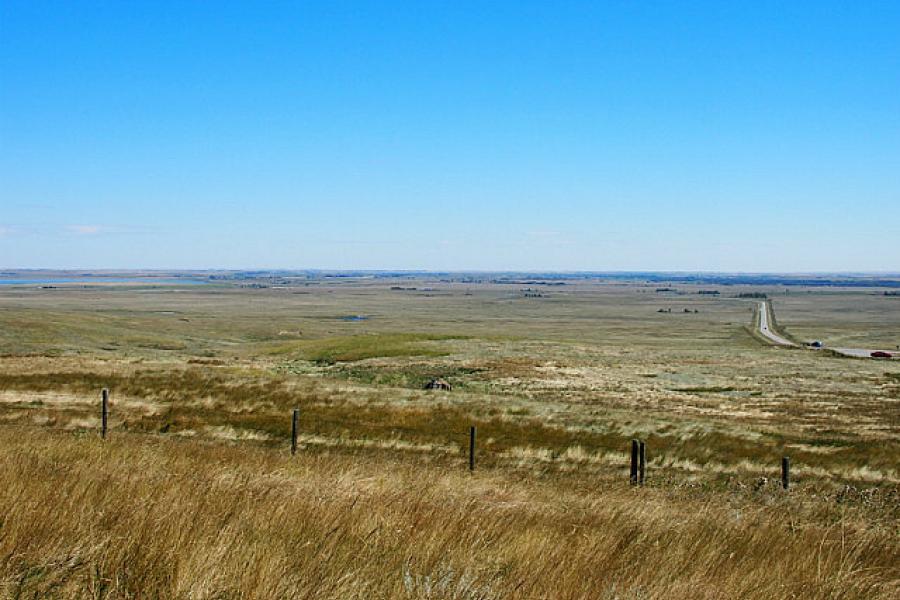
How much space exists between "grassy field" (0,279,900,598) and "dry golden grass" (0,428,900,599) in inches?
0.9

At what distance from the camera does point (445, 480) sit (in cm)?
888

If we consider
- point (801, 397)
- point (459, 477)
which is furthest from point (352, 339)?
point (459, 477)

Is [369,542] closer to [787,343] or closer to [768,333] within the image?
[787,343]

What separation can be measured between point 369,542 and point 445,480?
4034 mm

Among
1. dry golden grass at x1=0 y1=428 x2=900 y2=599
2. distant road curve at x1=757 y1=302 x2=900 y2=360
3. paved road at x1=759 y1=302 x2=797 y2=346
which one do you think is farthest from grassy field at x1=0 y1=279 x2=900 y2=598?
paved road at x1=759 y1=302 x2=797 y2=346

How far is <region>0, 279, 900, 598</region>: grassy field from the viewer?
4309mm

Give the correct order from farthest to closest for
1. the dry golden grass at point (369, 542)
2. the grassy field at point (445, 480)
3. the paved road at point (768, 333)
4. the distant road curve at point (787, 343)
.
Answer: the paved road at point (768, 333)
the distant road curve at point (787, 343)
the grassy field at point (445, 480)
the dry golden grass at point (369, 542)

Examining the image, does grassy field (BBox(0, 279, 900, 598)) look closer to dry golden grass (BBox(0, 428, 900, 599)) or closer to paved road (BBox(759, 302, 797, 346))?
dry golden grass (BBox(0, 428, 900, 599))

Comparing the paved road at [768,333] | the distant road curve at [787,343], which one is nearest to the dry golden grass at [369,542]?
the distant road curve at [787,343]

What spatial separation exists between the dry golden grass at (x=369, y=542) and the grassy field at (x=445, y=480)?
23mm

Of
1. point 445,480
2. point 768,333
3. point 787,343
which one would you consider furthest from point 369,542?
point 768,333

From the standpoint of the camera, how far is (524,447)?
22766 millimetres

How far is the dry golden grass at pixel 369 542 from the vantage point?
3979mm

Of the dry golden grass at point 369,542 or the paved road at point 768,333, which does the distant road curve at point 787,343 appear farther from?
the dry golden grass at point 369,542
